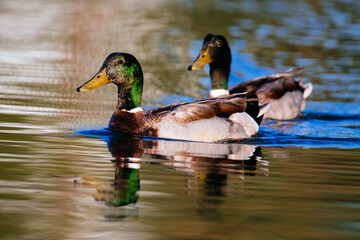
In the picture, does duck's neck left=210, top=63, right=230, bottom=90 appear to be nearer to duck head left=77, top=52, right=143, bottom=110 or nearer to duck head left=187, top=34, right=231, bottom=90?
duck head left=187, top=34, right=231, bottom=90

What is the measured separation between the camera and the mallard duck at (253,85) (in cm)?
1216

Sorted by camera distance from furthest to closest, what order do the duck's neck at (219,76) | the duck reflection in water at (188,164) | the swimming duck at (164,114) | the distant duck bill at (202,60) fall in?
the duck's neck at (219,76), the distant duck bill at (202,60), the swimming duck at (164,114), the duck reflection in water at (188,164)

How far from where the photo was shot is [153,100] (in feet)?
44.5

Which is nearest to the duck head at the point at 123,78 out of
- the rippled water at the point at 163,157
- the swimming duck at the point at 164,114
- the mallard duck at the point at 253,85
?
the swimming duck at the point at 164,114

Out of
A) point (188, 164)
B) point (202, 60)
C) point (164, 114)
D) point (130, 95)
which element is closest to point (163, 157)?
point (188, 164)

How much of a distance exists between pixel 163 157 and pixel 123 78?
6.32 feet

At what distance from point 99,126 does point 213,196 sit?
4.43 metres

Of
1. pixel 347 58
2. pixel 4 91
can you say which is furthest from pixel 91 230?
pixel 347 58

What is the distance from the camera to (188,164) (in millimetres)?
7410

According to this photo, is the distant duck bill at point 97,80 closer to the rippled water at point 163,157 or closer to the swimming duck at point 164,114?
the swimming duck at point 164,114

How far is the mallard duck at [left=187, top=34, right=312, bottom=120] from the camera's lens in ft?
39.9

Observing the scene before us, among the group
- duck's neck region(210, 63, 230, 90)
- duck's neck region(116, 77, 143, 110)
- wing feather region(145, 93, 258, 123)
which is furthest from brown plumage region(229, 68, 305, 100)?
duck's neck region(116, 77, 143, 110)

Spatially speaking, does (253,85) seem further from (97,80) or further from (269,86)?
(97,80)

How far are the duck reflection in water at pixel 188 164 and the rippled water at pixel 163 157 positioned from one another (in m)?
0.01
